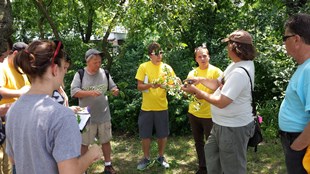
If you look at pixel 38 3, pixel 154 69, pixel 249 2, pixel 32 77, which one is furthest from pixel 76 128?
pixel 249 2

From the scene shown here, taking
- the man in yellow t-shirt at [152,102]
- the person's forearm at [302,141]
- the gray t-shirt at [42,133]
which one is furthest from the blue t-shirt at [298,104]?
the man in yellow t-shirt at [152,102]

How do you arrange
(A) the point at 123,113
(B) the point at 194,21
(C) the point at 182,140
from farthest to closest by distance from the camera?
1. (B) the point at 194,21
2. (A) the point at 123,113
3. (C) the point at 182,140

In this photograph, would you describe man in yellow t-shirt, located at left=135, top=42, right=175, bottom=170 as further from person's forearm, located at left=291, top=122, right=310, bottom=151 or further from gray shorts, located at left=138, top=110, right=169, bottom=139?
person's forearm, located at left=291, top=122, right=310, bottom=151

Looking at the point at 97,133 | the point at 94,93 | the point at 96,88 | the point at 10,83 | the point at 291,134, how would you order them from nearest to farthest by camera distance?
the point at 291,134 → the point at 10,83 → the point at 94,93 → the point at 96,88 → the point at 97,133

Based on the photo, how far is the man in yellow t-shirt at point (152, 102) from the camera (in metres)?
4.89

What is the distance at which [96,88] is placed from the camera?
4.52m

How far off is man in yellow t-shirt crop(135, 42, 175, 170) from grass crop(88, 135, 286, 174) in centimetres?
23

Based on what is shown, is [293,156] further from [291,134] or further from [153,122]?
[153,122]

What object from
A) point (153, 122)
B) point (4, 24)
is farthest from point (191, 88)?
point (4, 24)

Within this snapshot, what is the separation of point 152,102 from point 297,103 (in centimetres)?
277

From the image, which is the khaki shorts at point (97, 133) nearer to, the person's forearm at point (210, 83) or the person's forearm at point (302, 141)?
the person's forearm at point (210, 83)

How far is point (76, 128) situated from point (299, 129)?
5.44 ft

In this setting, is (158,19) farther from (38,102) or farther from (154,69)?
(38,102)

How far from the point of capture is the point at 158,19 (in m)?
5.03
